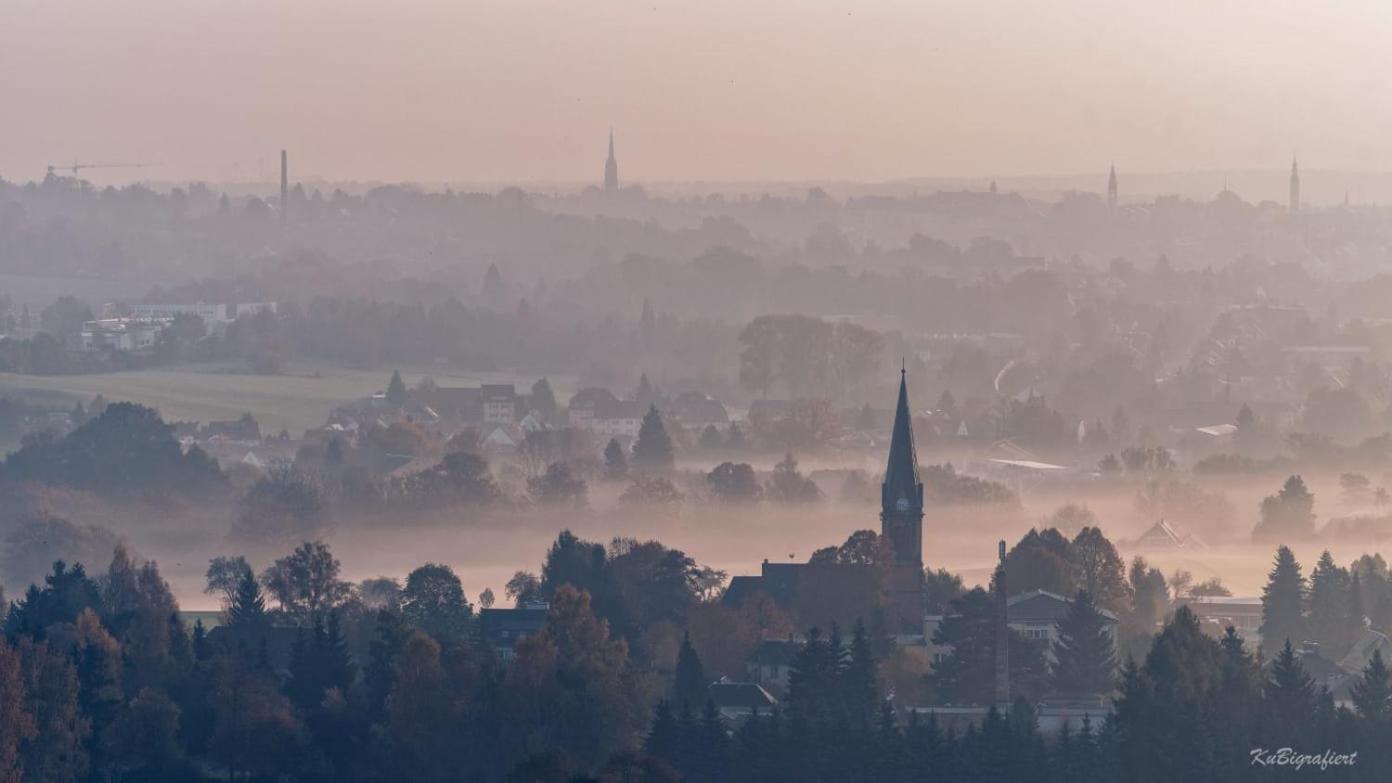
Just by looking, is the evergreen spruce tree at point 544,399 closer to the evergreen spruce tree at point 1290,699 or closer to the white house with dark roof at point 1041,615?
the white house with dark roof at point 1041,615

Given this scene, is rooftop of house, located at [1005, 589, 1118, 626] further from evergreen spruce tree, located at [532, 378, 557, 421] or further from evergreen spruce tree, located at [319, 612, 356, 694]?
evergreen spruce tree, located at [532, 378, 557, 421]

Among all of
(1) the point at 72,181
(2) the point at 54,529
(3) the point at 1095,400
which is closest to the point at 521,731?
(2) the point at 54,529

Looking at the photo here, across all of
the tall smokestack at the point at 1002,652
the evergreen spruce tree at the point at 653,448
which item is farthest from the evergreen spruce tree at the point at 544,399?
the tall smokestack at the point at 1002,652

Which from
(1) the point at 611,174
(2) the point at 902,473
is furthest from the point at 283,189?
(2) the point at 902,473

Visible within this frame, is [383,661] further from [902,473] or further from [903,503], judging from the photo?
[902,473]

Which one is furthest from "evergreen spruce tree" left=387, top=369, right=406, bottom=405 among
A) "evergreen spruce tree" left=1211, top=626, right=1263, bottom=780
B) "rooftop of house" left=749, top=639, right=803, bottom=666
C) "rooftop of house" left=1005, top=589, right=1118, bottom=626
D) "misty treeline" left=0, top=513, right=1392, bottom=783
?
"evergreen spruce tree" left=1211, top=626, right=1263, bottom=780
